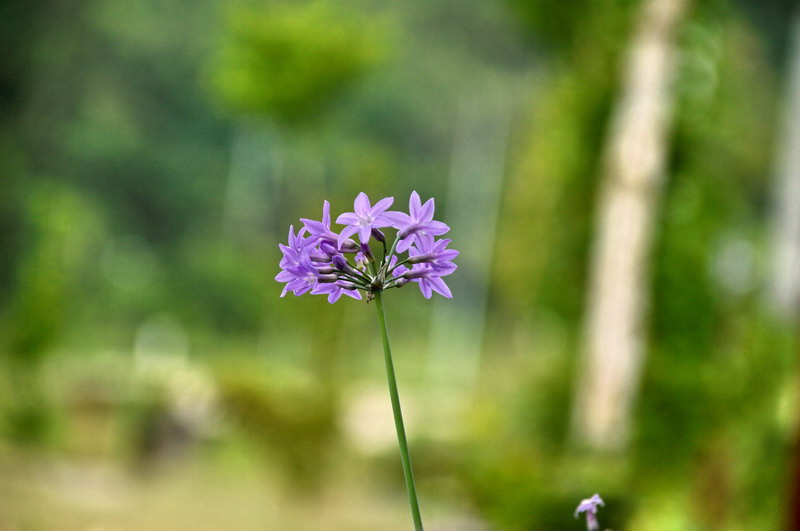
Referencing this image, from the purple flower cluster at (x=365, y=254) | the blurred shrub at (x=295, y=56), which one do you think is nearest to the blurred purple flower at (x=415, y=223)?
the purple flower cluster at (x=365, y=254)

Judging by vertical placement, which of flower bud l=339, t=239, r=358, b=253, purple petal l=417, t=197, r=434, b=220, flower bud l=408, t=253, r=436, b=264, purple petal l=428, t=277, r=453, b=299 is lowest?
purple petal l=428, t=277, r=453, b=299

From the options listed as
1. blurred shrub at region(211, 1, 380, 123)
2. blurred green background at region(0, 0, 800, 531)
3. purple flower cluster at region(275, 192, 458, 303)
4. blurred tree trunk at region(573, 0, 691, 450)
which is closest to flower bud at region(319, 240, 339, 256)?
purple flower cluster at region(275, 192, 458, 303)

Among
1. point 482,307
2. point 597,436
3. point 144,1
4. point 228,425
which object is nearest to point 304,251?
point 597,436

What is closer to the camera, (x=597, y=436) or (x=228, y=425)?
(x=597, y=436)

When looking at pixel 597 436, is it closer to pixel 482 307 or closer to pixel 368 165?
pixel 368 165

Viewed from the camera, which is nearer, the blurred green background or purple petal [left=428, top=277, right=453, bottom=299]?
purple petal [left=428, top=277, right=453, bottom=299]

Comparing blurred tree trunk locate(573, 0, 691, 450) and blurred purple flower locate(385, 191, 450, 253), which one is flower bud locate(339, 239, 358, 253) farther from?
blurred tree trunk locate(573, 0, 691, 450)
